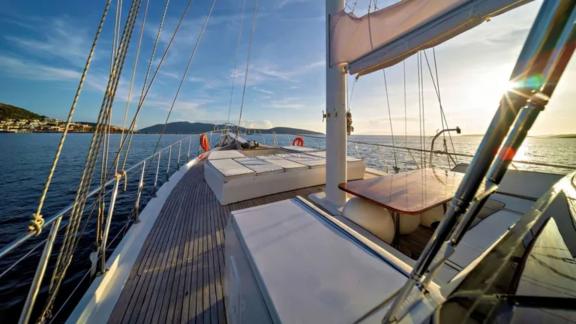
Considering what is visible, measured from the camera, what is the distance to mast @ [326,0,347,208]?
259 centimetres

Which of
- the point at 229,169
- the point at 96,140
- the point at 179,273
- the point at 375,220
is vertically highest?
the point at 96,140

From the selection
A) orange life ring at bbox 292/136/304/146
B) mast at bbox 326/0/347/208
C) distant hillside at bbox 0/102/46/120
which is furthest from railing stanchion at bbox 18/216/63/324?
distant hillside at bbox 0/102/46/120

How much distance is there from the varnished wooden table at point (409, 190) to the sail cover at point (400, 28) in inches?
46.1

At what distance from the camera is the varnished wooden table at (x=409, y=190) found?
1573 millimetres

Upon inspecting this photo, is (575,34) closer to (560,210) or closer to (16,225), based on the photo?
(560,210)

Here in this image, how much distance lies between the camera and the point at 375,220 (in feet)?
6.10

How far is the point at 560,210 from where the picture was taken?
1.01 metres

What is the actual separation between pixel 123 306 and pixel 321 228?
1.66 metres

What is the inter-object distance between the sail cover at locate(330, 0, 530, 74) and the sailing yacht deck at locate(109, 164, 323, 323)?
2.46m

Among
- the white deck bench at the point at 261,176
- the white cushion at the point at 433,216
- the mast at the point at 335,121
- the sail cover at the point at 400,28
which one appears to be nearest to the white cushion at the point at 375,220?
the white cushion at the point at 433,216

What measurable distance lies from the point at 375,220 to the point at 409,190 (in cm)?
43

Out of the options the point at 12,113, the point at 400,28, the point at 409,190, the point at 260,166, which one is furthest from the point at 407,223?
the point at 12,113

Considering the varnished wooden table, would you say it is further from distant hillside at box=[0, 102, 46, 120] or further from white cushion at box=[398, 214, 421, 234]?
distant hillside at box=[0, 102, 46, 120]

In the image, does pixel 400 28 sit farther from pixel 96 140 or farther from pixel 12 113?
pixel 12 113
